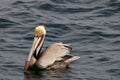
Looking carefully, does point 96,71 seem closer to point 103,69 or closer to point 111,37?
point 103,69

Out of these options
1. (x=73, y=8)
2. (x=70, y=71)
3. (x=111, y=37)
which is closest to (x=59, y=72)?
(x=70, y=71)

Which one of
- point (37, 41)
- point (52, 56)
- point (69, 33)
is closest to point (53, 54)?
point (52, 56)

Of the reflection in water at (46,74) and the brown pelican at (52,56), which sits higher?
the brown pelican at (52,56)

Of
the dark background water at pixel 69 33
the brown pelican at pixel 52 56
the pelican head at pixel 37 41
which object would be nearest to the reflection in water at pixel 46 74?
the dark background water at pixel 69 33

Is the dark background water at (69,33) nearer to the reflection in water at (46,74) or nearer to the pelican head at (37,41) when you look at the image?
the reflection in water at (46,74)

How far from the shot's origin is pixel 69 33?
14430 mm

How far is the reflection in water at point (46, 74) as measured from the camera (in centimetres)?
1100

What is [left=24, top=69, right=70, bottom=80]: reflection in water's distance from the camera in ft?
36.1

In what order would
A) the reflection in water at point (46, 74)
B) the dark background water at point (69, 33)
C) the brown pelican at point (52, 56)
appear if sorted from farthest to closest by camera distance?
the brown pelican at point (52, 56) < the dark background water at point (69, 33) < the reflection in water at point (46, 74)

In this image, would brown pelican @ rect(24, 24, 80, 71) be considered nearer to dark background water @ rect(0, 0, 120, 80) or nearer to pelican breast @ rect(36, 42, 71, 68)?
pelican breast @ rect(36, 42, 71, 68)

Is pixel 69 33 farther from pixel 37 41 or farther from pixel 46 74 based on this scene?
pixel 46 74

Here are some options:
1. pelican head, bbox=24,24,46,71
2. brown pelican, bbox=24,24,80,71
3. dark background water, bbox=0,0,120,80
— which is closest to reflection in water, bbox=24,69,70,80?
dark background water, bbox=0,0,120,80

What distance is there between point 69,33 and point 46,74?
3182 mm

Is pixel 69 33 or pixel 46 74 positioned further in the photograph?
pixel 69 33
